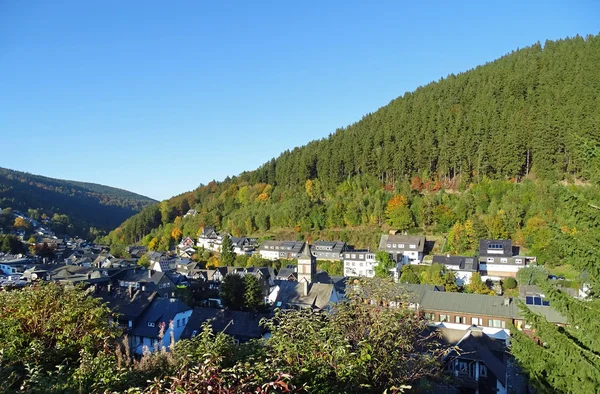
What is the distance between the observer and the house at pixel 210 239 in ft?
224

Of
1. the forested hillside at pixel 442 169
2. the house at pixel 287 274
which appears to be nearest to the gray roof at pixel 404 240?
the forested hillside at pixel 442 169

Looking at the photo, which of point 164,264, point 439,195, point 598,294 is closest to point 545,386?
point 598,294

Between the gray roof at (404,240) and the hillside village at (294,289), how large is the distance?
0.40 feet

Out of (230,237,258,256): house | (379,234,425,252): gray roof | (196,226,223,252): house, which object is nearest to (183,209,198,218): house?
(196,226,223,252): house

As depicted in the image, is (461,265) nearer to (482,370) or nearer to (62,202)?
(482,370)

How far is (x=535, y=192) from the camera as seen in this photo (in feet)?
154

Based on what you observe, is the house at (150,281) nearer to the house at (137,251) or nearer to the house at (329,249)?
the house at (329,249)

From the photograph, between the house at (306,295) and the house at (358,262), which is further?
the house at (358,262)

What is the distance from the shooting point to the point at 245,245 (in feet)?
203

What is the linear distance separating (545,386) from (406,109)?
3223 inches

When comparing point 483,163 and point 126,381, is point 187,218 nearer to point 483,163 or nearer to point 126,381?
point 483,163

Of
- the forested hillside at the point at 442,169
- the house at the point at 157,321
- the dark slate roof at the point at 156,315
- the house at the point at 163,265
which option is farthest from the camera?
the house at the point at 163,265

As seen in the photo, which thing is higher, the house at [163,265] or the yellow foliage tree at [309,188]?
the yellow foliage tree at [309,188]

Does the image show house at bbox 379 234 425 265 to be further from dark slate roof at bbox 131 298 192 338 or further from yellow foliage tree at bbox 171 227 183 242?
yellow foliage tree at bbox 171 227 183 242
